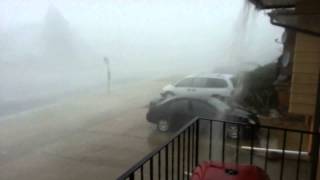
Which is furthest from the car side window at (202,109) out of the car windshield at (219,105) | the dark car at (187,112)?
the car windshield at (219,105)

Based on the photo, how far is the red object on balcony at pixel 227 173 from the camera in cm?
225

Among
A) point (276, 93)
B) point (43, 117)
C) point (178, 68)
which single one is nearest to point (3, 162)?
point (43, 117)

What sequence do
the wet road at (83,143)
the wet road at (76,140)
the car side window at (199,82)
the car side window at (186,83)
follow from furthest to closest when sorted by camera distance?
the car side window at (186,83)
the car side window at (199,82)
the wet road at (76,140)
the wet road at (83,143)

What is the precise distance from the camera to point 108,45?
17.7 meters

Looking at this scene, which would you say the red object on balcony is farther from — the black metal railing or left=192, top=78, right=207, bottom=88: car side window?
left=192, top=78, right=207, bottom=88: car side window

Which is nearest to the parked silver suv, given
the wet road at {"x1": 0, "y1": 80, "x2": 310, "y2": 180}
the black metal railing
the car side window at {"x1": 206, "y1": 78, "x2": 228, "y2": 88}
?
the car side window at {"x1": 206, "y1": 78, "x2": 228, "y2": 88}

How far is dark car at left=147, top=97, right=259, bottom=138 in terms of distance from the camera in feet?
28.8

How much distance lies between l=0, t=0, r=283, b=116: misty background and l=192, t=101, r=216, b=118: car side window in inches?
218

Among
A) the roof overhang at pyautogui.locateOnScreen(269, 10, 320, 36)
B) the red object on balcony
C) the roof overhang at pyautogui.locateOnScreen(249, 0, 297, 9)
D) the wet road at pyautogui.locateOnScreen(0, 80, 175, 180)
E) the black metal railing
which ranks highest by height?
the roof overhang at pyautogui.locateOnScreen(249, 0, 297, 9)

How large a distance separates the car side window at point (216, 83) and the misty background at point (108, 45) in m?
3.32

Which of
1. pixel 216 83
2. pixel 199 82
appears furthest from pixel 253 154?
pixel 199 82

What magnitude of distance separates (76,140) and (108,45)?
941 cm

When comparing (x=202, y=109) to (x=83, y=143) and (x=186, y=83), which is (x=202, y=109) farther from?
(x=83, y=143)

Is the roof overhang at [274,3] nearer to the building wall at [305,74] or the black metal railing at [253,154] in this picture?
the building wall at [305,74]
